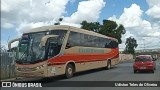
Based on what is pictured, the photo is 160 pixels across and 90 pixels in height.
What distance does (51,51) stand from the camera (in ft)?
64.0

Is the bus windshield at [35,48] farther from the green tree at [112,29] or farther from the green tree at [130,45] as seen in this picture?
the green tree at [130,45]

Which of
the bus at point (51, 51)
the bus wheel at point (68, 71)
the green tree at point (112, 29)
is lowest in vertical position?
the bus wheel at point (68, 71)

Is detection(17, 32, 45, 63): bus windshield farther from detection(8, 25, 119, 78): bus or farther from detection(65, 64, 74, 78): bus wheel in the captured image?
detection(65, 64, 74, 78): bus wheel

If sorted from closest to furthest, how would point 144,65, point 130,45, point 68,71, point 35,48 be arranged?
1. point 35,48
2. point 68,71
3. point 144,65
4. point 130,45

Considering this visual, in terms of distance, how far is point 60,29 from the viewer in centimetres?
2088

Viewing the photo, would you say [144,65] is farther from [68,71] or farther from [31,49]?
[31,49]

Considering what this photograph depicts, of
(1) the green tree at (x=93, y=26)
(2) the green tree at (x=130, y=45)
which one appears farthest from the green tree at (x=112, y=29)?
(2) the green tree at (x=130, y=45)

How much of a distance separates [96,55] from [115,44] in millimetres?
8068

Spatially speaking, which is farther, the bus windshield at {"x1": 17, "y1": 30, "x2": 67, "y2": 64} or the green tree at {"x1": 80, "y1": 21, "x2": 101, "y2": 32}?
the green tree at {"x1": 80, "y1": 21, "x2": 101, "y2": 32}

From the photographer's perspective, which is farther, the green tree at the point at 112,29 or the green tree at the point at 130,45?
the green tree at the point at 130,45

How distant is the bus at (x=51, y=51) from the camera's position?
18.8m

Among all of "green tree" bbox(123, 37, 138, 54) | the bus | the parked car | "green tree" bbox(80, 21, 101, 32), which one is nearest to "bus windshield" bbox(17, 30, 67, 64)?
the bus

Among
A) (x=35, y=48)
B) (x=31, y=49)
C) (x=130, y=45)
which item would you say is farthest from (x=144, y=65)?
(x=130, y=45)

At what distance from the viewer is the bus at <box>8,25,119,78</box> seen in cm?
1877
